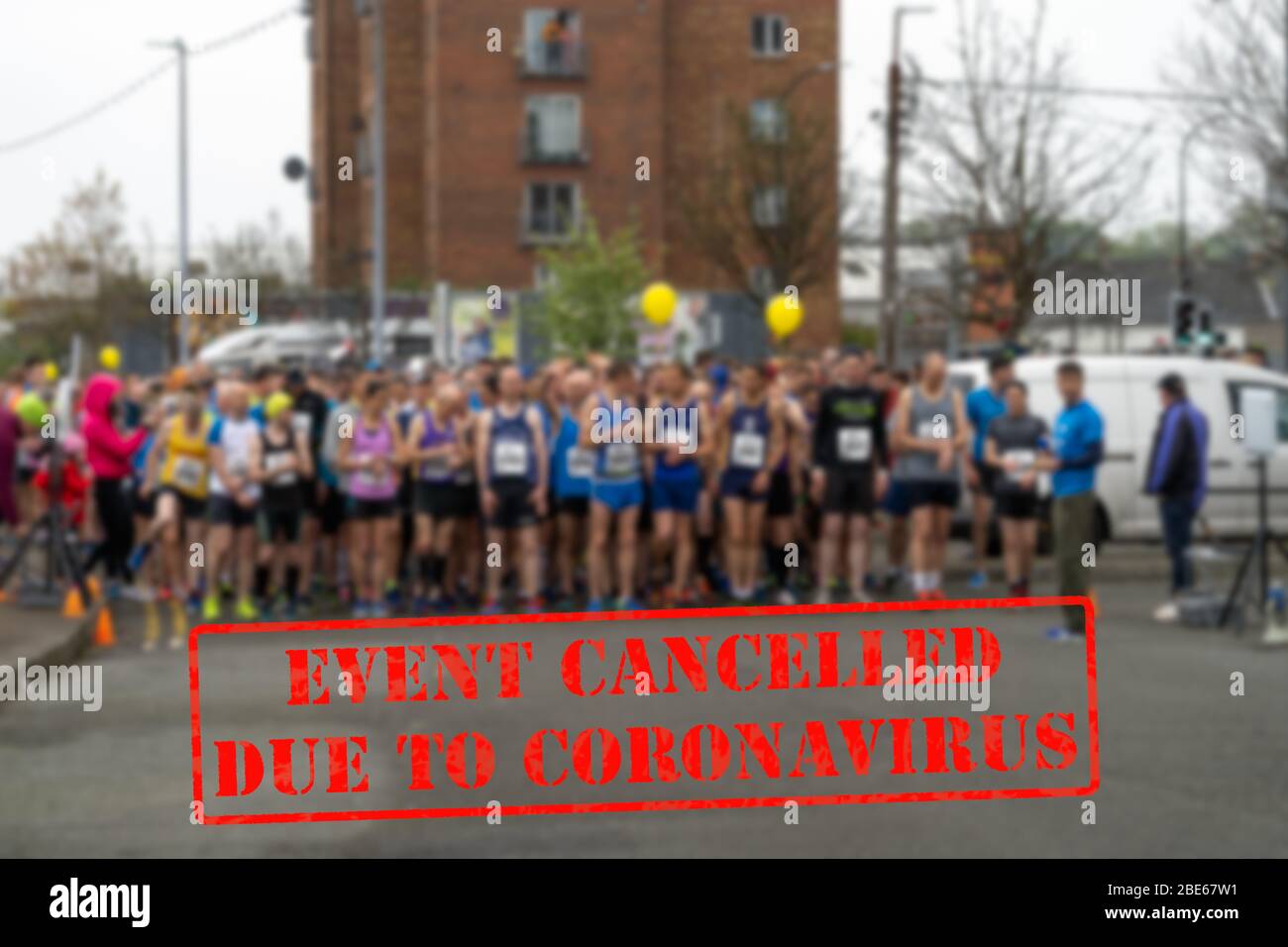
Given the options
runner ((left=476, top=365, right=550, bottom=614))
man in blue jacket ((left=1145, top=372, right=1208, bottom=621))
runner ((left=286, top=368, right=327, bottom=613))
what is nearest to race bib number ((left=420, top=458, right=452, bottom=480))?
runner ((left=476, top=365, right=550, bottom=614))

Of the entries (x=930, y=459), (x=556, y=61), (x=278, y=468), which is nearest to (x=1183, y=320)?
(x=930, y=459)

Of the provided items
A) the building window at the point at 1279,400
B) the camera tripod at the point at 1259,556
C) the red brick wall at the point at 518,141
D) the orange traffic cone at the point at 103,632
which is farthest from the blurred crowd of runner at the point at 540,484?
the red brick wall at the point at 518,141

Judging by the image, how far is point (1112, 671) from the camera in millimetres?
13047

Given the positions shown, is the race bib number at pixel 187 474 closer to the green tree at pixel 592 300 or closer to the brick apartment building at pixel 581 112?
the green tree at pixel 592 300

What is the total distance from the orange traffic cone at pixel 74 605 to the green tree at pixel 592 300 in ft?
111

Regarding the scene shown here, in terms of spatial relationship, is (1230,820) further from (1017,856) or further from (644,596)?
(644,596)

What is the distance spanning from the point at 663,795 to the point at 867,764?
1110mm

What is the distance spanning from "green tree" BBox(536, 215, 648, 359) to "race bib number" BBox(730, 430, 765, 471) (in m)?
32.9

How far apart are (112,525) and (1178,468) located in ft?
28.9

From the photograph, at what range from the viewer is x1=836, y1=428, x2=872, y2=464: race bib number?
1733 centimetres

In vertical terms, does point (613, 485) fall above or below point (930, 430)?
below

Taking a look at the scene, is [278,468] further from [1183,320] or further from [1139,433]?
[1183,320]

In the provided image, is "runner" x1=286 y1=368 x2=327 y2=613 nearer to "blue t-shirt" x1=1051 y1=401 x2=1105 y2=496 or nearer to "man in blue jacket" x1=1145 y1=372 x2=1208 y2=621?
"blue t-shirt" x1=1051 y1=401 x2=1105 y2=496

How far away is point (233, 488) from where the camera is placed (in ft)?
56.6
